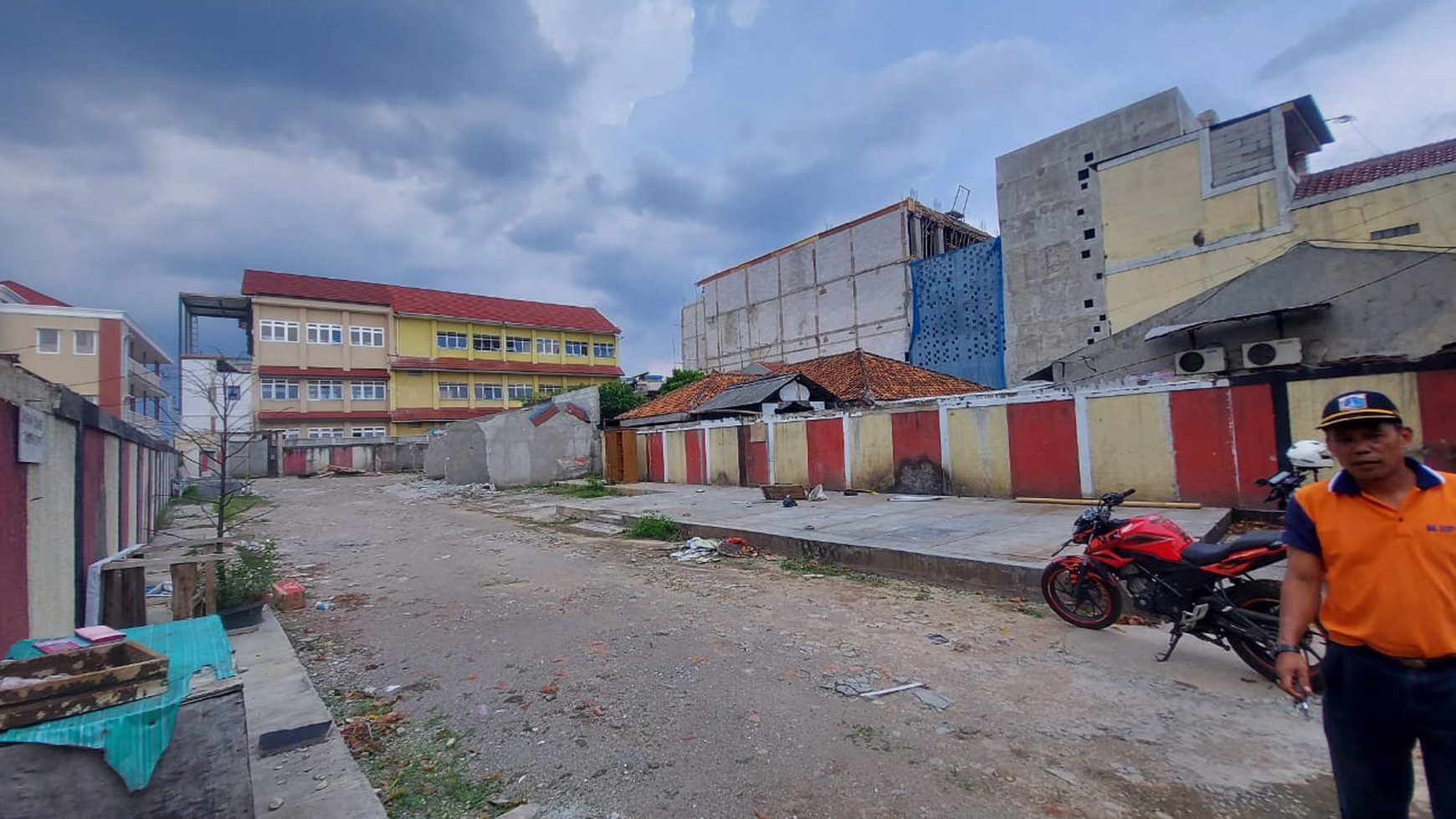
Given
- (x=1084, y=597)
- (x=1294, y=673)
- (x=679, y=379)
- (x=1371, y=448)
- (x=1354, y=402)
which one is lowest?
(x=1084, y=597)

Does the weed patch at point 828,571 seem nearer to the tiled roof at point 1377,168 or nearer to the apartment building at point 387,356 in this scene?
the tiled roof at point 1377,168

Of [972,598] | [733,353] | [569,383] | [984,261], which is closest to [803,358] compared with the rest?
[733,353]

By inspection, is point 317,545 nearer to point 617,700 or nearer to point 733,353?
point 617,700

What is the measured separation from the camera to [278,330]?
3594 cm

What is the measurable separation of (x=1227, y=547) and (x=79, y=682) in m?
5.85

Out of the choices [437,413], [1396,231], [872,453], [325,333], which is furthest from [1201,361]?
[325,333]

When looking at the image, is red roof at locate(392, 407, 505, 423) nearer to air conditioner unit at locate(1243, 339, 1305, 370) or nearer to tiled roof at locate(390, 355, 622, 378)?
tiled roof at locate(390, 355, 622, 378)

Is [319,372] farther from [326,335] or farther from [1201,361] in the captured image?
[1201,361]

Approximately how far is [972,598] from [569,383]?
43.0 metres

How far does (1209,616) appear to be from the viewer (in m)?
4.15

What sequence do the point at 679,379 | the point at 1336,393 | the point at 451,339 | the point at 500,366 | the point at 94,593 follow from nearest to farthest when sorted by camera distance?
1. the point at 94,593
2. the point at 1336,393
3. the point at 679,379
4. the point at 451,339
5. the point at 500,366

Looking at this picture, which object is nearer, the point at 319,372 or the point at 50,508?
the point at 50,508

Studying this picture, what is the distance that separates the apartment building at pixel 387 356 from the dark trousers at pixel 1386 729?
1589 inches

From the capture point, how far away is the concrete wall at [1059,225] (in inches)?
981
